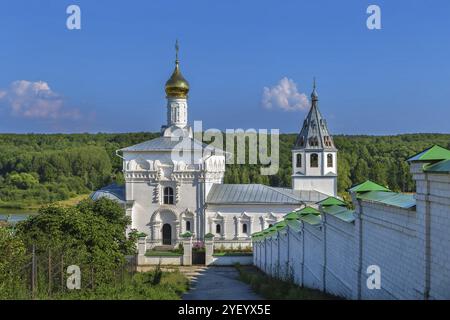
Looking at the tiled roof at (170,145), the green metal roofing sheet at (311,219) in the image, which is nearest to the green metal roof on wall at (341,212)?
the green metal roofing sheet at (311,219)

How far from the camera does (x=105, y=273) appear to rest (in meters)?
15.4

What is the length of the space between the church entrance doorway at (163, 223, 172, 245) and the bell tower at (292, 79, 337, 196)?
22.9ft

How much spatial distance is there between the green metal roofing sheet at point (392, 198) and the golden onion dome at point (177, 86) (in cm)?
2208

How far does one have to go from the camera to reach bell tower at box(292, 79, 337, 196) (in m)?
31.5

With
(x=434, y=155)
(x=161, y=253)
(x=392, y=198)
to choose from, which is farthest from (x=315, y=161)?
(x=434, y=155)

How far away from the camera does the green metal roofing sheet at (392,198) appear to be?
7992 mm

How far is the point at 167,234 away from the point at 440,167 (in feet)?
76.6

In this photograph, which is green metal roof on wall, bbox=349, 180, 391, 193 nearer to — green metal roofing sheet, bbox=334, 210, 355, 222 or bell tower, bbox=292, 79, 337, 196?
green metal roofing sheet, bbox=334, 210, 355, 222

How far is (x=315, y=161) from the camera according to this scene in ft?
104

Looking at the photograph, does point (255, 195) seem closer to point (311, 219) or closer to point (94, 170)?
point (311, 219)

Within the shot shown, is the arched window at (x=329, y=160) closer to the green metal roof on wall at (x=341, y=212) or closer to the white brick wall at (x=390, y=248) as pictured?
the white brick wall at (x=390, y=248)
